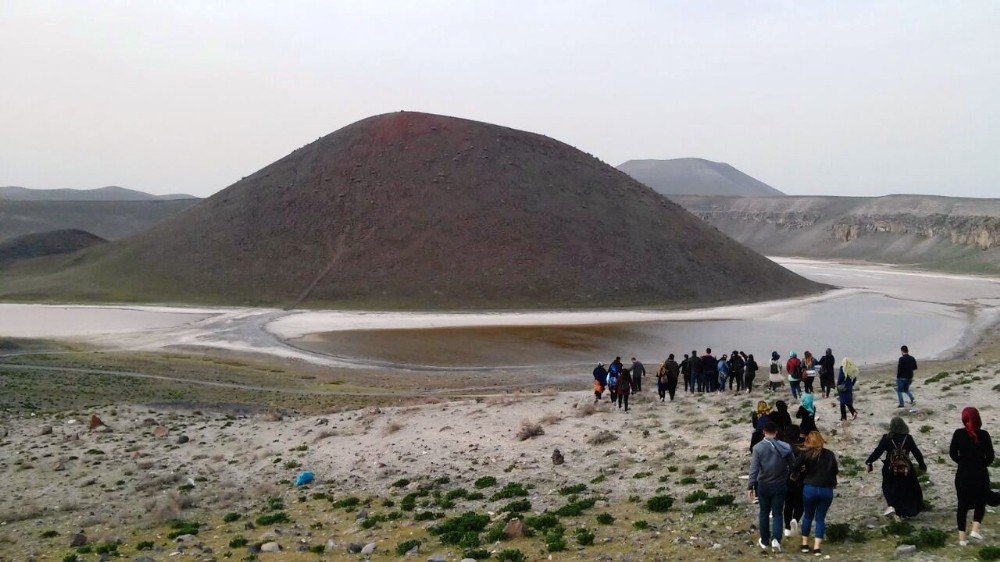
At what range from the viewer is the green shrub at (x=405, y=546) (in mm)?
12359

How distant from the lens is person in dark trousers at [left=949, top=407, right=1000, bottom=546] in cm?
948

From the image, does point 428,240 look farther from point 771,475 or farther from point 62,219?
point 62,219

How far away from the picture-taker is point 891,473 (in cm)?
1048

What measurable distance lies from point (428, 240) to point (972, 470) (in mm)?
80344

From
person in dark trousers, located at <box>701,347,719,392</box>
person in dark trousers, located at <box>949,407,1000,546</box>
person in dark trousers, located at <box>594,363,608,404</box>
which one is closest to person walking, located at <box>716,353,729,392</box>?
person in dark trousers, located at <box>701,347,719,392</box>

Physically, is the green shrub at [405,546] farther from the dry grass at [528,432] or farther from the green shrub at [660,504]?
the dry grass at [528,432]

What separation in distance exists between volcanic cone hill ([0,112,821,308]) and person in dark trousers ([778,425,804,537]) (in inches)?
2561

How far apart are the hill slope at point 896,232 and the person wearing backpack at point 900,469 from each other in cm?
12414

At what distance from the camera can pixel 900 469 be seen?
33.9 ft

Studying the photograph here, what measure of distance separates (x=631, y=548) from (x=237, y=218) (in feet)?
309

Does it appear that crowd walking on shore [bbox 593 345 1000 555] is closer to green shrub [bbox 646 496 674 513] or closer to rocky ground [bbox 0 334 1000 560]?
rocky ground [bbox 0 334 1000 560]

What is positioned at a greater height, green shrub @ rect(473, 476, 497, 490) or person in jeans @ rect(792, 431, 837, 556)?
person in jeans @ rect(792, 431, 837, 556)

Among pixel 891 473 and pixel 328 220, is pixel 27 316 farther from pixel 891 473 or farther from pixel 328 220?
pixel 891 473

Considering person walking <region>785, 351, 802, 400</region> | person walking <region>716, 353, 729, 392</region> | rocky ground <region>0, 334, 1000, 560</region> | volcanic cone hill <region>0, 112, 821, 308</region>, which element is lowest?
rocky ground <region>0, 334, 1000, 560</region>
